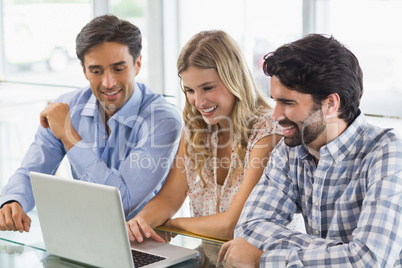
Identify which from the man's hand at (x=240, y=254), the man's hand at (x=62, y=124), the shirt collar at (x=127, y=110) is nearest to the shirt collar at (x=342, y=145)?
the man's hand at (x=240, y=254)

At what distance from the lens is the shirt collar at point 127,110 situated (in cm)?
220

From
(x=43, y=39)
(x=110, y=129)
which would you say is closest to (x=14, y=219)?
(x=110, y=129)

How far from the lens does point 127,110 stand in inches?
87.0

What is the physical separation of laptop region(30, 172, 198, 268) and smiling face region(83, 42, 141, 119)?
767 millimetres

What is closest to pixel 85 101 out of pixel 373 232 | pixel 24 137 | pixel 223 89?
pixel 223 89

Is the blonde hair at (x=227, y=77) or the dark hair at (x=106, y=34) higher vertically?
the dark hair at (x=106, y=34)

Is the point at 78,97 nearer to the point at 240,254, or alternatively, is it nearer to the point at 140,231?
the point at 140,231

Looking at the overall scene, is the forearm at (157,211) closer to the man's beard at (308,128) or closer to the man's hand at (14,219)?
the man's hand at (14,219)

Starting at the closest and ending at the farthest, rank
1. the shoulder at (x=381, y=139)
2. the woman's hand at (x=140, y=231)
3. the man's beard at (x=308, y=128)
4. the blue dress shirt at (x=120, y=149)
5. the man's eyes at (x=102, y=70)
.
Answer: the shoulder at (x=381, y=139) → the man's beard at (x=308, y=128) → the woman's hand at (x=140, y=231) → the blue dress shirt at (x=120, y=149) → the man's eyes at (x=102, y=70)

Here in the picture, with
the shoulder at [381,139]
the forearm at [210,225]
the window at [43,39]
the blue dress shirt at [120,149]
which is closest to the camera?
the shoulder at [381,139]

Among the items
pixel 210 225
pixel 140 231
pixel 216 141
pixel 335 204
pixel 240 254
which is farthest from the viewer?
pixel 216 141

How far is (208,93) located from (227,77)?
87mm

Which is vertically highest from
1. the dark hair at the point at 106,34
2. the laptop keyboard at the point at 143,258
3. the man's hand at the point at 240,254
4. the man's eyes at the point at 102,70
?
the dark hair at the point at 106,34

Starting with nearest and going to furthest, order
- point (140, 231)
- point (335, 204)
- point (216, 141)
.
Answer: point (335, 204) → point (140, 231) → point (216, 141)
